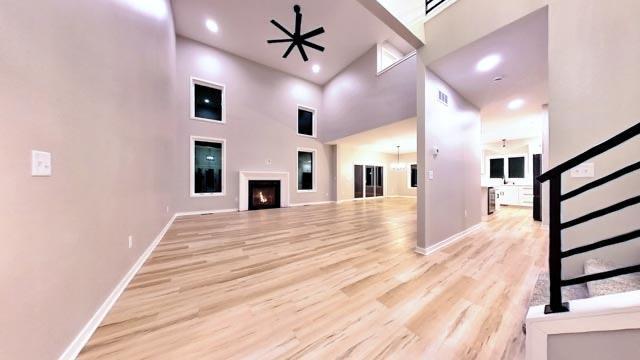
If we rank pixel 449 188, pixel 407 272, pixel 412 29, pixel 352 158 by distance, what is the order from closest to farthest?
pixel 407 272, pixel 412 29, pixel 449 188, pixel 352 158

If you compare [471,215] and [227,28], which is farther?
[227,28]

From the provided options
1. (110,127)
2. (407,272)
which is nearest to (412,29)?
(407,272)

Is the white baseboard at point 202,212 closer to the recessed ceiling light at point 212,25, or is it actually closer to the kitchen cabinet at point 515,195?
the recessed ceiling light at point 212,25

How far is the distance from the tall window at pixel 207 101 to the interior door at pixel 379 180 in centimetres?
773

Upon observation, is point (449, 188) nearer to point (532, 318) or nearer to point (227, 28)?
point (532, 318)

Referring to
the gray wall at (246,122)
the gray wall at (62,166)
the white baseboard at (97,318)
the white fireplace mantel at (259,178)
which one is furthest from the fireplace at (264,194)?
the gray wall at (62,166)

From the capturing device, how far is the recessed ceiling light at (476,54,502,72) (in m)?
2.67

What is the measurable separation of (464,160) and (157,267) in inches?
200

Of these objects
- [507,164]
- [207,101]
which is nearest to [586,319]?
[207,101]

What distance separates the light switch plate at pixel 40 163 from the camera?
3.29ft

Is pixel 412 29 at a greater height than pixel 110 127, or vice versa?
pixel 412 29

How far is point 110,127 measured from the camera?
1.73 metres

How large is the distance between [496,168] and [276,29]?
31.9 ft

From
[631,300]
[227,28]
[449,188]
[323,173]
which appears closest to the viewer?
[631,300]
